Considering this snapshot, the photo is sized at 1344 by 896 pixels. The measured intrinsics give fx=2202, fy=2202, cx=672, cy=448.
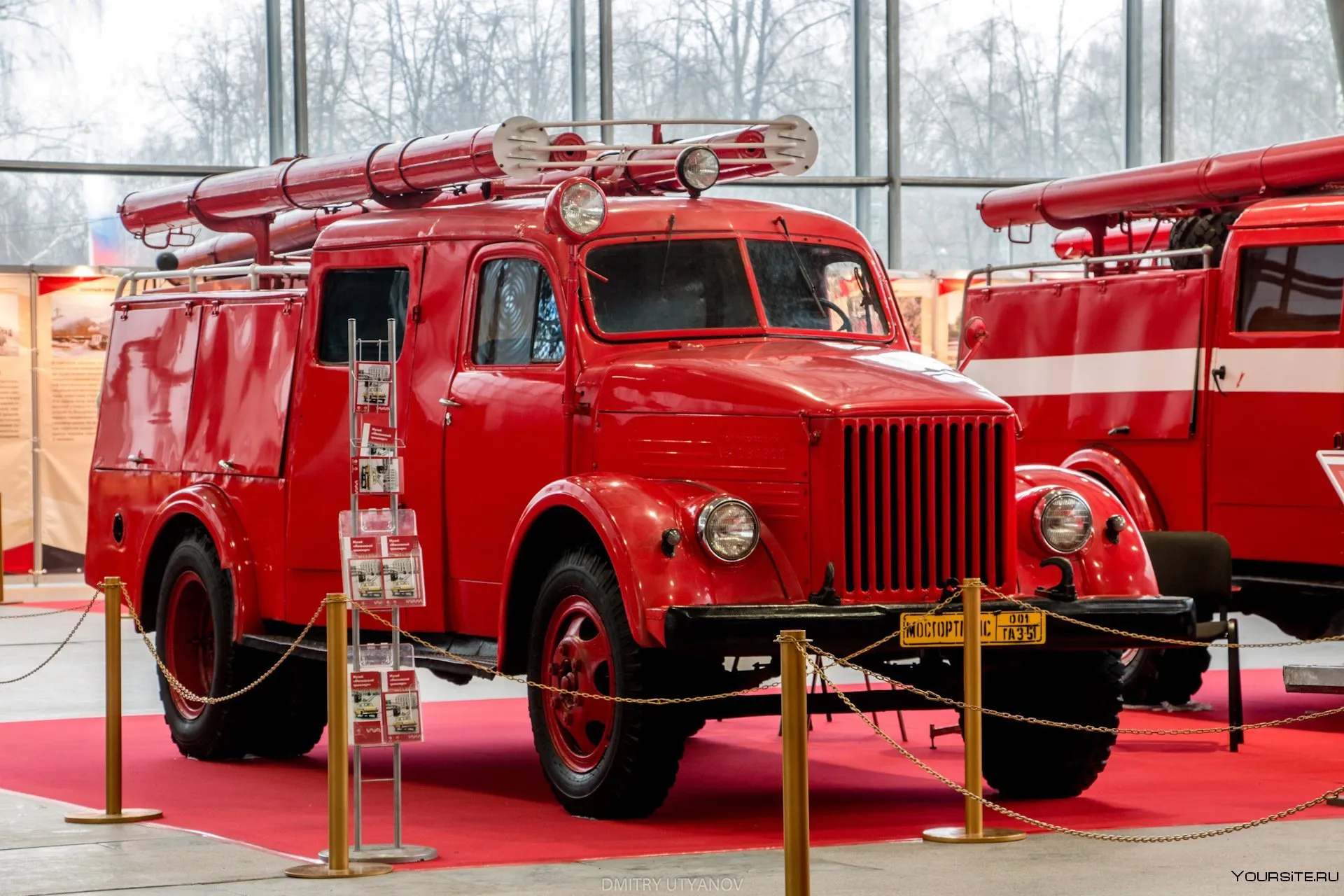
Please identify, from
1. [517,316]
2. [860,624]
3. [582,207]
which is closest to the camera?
[860,624]

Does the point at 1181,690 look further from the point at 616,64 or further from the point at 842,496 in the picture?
the point at 616,64

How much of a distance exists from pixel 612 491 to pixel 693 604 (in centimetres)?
59

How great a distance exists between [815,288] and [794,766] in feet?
12.0

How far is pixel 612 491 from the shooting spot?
7645 mm

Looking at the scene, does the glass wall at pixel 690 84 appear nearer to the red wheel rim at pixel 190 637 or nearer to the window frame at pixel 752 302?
the red wheel rim at pixel 190 637

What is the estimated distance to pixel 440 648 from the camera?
8.92 metres

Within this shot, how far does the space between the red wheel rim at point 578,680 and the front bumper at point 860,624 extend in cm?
41

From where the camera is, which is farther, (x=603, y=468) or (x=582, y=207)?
(x=582, y=207)

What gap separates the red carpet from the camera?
24.5ft

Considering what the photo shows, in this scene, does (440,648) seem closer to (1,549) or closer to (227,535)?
(227,535)

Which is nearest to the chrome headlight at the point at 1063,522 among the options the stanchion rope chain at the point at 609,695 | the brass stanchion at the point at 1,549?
the stanchion rope chain at the point at 609,695

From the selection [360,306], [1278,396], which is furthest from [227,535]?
[1278,396]

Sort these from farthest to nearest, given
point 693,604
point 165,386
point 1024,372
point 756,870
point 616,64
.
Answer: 1. point 616,64
2. point 1024,372
3. point 165,386
4. point 693,604
5. point 756,870

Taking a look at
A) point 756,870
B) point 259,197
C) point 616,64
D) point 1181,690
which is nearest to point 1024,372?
point 1181,690
